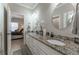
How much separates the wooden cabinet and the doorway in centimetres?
11

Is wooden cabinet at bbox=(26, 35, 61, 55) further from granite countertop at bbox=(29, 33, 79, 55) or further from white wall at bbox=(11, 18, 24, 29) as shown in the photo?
white wall at bbox=(11, 18, 24, 29)

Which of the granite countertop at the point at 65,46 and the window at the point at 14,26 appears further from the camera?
the window at the point at 14,26

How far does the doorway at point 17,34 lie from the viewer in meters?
1.42

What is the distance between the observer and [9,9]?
1425 mm

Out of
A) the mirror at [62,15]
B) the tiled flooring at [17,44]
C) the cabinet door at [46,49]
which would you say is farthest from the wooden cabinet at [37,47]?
the mirror at [62,15]

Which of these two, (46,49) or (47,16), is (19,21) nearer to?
(47,16)

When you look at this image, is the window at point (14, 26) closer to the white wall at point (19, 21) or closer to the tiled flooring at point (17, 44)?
the white wall at point (19, 21)

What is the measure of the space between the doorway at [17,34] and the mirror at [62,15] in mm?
522

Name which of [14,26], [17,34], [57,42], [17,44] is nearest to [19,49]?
[17,44]

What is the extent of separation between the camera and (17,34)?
1.40m

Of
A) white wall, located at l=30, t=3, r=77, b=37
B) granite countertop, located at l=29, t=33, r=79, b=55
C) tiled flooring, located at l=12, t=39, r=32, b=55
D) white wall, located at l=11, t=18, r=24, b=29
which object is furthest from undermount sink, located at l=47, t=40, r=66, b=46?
white wall, located at l=11, t=18, r=24, b=29

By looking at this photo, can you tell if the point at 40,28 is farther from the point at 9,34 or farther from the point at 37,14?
the point at 9,34
